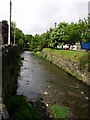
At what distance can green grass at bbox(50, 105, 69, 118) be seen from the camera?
1106 centimetres

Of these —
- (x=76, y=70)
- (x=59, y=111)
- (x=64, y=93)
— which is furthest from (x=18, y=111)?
(x=76, y=70)

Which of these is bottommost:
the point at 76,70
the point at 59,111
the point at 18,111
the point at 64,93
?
the point at 59,111

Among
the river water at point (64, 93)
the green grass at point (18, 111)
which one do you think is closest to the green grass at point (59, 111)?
the river water at point (64, 93)

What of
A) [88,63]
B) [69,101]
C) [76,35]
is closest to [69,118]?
[69,101]

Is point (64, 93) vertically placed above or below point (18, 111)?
below

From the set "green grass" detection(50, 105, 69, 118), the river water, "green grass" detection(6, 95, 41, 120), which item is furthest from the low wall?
"green grass" detection(6, 95, 41, 120)

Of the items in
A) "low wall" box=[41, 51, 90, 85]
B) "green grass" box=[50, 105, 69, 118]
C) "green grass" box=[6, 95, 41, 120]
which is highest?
"low wall" box=[41, 51, 90, 85]

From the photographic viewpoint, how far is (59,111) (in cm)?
1139

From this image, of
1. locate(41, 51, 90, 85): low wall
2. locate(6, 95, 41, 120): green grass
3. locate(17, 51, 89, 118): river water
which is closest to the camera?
locate(6, 95, 41, 120): green grass

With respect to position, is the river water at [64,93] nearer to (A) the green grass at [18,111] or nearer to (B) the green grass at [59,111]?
(B) the green grass at [59,111]

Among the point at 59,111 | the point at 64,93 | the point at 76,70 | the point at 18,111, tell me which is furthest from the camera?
the point at 76,70

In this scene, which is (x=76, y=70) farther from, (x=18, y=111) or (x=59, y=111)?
(x=18, y=111)

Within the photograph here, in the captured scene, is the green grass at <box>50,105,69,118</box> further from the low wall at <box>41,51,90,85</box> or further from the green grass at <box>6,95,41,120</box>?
the low wall at <box>41,51,90,85</box>

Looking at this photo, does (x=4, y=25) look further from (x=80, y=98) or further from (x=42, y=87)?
(x=80, y=98)
